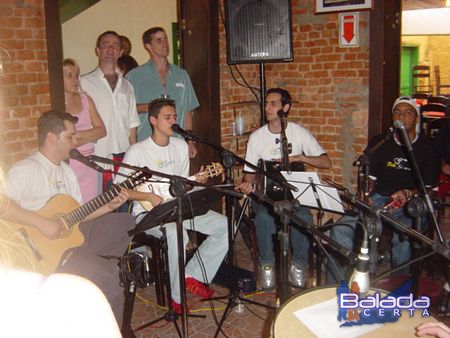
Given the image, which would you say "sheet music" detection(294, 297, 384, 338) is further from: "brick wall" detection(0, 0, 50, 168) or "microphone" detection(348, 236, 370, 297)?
"brick wall" detection(0, 0, 50, 168)

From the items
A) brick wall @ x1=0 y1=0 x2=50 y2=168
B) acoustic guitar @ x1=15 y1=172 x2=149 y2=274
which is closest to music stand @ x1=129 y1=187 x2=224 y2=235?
acoustic guitar @ x1=15 y1=172 x2=149 y2=274

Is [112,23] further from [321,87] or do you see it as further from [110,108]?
[321,87]

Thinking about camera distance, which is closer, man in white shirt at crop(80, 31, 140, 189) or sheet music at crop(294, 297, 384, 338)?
sheet music at crop(294, 297, 384, 338)

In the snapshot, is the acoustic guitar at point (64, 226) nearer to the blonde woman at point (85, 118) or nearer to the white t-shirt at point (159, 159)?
the white t-shirt at point (159, 159)

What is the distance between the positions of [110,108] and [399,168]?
7.53 feet

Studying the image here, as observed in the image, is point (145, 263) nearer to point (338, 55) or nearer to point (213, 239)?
point (213, 239)

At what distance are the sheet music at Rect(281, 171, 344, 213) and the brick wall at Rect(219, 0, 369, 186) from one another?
5.93ft

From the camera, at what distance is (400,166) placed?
383 cm

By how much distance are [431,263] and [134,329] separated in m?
2.24

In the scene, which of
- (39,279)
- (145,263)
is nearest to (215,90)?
(145,263)

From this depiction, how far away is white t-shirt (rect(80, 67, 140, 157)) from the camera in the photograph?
4086 mm

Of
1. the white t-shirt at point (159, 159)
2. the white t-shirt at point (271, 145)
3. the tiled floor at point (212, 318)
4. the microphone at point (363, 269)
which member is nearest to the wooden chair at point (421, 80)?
the white t-shirt at point (271, 145)

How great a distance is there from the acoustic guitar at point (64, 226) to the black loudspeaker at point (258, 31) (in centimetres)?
184

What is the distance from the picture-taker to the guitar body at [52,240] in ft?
9.76
